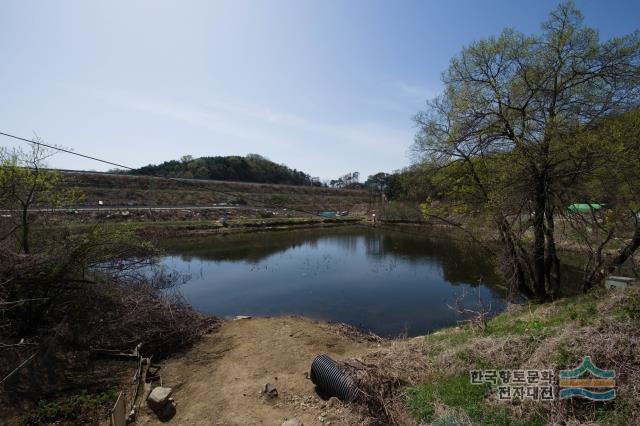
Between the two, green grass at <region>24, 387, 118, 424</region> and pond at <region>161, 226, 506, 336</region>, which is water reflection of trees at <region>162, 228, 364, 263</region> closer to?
pond at <region>161, 226, 506, 336</region>

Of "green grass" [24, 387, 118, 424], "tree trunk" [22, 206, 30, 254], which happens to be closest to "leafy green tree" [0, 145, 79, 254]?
"tree trunk" [22, 206, 30, 254]

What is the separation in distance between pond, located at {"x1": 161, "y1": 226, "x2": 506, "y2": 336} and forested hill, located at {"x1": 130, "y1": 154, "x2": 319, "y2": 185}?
51.1 meters

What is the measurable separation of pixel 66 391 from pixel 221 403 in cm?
302

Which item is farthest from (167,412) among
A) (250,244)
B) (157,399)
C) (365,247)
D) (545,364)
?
(365,247)

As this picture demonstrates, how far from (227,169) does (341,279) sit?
72.2 m

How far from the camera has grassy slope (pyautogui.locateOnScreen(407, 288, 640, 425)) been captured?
3723 millimetres

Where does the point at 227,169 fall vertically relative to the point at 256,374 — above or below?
above

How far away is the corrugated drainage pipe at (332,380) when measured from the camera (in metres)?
5.26

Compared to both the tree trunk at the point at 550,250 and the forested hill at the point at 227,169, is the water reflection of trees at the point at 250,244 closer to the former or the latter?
the tree trunk at the point at 550,250

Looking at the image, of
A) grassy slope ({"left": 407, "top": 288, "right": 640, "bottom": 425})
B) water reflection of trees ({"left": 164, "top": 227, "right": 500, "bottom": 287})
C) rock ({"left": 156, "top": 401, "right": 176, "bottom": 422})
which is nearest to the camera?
grassy slope ({"left": 407, "top": 288, "right": 640, "bottom": 425})

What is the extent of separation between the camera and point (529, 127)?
31.9ft

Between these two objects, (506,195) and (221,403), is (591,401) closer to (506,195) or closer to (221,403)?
(221,403)

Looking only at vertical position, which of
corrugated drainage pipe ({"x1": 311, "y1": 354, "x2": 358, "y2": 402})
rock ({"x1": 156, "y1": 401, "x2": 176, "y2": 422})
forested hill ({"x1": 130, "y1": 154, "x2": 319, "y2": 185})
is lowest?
rock ({"x1": 156, "y1": 401, "x2": 176, "y2": 422})

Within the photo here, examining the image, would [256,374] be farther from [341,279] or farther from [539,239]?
[341,279]
